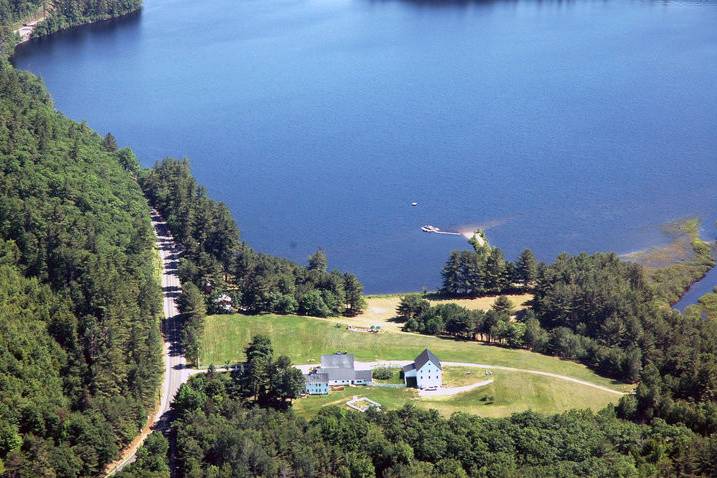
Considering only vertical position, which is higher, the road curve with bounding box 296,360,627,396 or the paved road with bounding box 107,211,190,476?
the paved road with bounding box 107,211,190,476

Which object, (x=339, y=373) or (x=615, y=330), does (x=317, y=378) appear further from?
(x=615, y=330)

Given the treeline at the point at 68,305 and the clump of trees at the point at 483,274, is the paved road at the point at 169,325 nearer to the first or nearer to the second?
the treeline at the point at 68,305

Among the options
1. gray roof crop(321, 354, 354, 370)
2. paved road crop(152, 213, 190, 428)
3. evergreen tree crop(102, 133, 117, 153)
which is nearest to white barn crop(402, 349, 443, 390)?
→ gray roof crop(321, 354, 354, 370)

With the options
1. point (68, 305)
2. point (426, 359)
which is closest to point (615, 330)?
point (426, 359)

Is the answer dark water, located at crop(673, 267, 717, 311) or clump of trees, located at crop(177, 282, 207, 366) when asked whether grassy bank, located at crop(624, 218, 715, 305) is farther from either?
clump of trees, located at crop(177, 282, 207, 366)

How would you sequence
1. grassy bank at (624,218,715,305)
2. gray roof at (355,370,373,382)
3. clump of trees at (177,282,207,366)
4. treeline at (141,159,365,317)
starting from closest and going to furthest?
gray roof at (355,370,373,382)
clump of trees at (177,282,207,366)
treeline at (141,159,365,317)
grassy bank at (624,218,715,305)

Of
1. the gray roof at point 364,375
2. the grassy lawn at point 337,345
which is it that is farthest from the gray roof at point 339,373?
the grassy lawn at point 337,345
